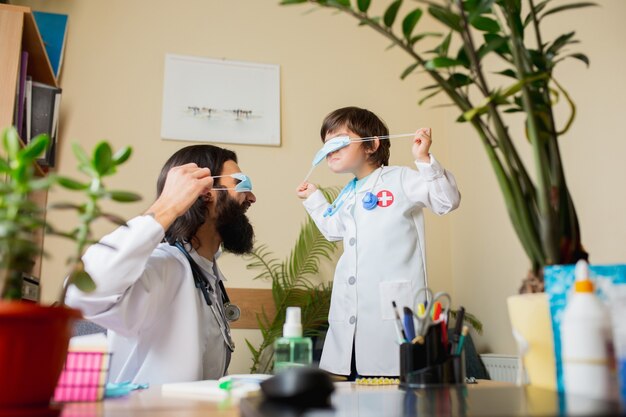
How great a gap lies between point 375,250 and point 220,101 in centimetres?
165

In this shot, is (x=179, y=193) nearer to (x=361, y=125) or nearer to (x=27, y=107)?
(x=361, y=125)

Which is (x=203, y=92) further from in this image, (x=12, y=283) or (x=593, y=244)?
(x=12, y=283)

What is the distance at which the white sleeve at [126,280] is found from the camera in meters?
1.18

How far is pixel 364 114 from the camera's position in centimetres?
232

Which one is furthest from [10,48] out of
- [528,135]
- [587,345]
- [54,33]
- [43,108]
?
[587,345]

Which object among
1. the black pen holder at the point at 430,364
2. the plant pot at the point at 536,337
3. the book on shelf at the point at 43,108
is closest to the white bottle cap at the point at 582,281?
the plant pot at the point at 536,337

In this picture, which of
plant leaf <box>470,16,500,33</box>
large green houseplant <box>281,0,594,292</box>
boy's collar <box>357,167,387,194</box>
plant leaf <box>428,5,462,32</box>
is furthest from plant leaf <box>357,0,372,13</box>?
boy's collar <box>357,167,387,194</box>

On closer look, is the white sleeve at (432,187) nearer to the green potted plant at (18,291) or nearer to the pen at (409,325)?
the pen at (409,325)

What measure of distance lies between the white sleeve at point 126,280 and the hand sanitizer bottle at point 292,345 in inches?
13.4

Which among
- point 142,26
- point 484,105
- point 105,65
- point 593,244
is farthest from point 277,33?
point 484,105

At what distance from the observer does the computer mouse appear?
0.66m

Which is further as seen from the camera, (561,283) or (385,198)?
(385,198)

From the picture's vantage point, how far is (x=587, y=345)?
0.76 m

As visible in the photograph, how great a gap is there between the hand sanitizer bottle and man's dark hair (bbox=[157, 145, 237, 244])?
2.68 ft
